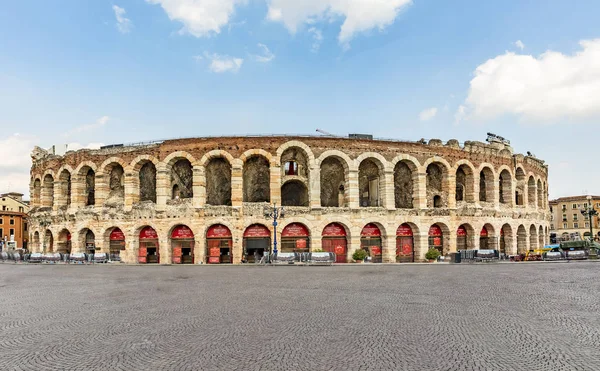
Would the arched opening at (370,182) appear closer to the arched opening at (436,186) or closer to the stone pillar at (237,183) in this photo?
the arched opening at (436,186)

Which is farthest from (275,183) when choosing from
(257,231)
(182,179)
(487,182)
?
(487,182)

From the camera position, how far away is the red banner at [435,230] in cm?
3566

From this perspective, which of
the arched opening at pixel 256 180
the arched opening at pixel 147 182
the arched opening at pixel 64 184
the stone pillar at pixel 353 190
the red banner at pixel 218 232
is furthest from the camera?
the arched opening at pixel 64 184

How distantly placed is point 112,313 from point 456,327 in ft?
28.1

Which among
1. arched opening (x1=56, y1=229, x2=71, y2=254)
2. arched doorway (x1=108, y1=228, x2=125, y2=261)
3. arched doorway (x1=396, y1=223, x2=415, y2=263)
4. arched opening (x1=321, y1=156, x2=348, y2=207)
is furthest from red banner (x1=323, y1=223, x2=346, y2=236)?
arched opening (x1=56, y1=229, x2=71, y2=254)

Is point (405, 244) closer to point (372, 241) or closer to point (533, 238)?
point (372, 241)

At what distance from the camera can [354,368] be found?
6.24m

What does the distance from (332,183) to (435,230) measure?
9.99m

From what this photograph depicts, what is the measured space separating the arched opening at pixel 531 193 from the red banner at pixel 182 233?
35373 millimetres

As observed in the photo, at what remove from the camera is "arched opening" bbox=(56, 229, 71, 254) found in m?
36.8

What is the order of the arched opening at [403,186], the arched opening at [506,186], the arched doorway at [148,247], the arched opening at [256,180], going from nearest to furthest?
the arched doorway at [148,247]
the arched opening at [256,180]
the arched opening at [403,186]
the arched opening at [506,186]

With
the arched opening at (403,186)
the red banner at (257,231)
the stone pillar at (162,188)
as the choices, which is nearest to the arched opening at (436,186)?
the arched opening at (403,186)

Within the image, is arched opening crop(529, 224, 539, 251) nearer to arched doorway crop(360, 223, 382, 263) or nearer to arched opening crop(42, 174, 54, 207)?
arched doorway crop(360, 223, 382, 263)

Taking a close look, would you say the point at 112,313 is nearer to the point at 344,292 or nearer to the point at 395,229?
the point at 344,292
